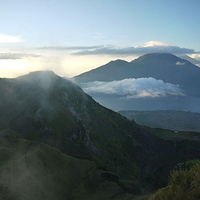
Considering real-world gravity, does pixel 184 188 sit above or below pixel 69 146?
above

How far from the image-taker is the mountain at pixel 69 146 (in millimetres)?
59500

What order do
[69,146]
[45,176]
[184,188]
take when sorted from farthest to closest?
[69,146], [45,176], [184,188]

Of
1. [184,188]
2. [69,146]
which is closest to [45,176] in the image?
[69,146]

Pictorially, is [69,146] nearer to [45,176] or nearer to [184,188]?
[45,176]

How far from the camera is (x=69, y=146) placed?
88.6 metres

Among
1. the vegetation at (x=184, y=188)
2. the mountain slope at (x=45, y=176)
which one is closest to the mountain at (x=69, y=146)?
the mountain slope at (x=45, y=176)

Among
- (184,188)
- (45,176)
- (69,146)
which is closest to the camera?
(184,188)

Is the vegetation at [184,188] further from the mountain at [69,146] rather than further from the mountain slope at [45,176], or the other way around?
the mountain at [69,146]

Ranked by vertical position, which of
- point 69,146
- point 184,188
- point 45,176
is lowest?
point 69,146

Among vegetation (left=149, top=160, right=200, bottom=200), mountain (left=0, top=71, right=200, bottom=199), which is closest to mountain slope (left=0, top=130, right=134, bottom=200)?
mountain (left=0, top=71, right=200, bottom=199)

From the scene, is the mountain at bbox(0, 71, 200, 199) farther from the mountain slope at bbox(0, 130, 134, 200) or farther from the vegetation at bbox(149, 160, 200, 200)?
the vegetation at bbox(149, 160, 200, 200)

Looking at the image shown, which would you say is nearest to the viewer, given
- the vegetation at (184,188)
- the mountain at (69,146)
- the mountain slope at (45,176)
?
the vegetation at (184,188)

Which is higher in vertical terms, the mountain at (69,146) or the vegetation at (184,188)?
the vegetation at (184,188)

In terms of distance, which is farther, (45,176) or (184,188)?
(45,176)
